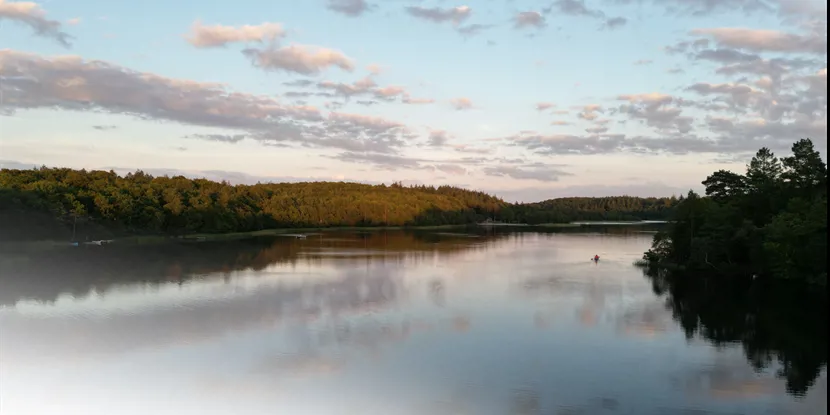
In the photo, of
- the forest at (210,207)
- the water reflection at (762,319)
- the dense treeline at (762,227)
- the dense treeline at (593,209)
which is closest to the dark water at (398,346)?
the water reflection at (762,319)

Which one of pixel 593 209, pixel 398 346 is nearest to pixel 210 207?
pixel 398 346

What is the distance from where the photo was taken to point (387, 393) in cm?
1388

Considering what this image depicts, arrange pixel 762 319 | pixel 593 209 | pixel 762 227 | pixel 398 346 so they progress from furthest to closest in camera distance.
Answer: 1. pixel 593 209
2. pixel 762 227
3. pixel 762 319
4. pixel 398 346

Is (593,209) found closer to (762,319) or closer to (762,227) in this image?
(762,227)

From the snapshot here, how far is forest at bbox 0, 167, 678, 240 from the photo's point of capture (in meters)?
54.3

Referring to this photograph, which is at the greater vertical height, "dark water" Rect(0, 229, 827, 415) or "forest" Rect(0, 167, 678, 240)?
"forest" Rect(0, 167, 678, 240)

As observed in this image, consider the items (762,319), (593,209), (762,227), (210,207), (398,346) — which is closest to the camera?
(398,346)

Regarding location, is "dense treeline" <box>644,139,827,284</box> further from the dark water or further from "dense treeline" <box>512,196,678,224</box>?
"dense treeline" <box>512,196,678,224</box>

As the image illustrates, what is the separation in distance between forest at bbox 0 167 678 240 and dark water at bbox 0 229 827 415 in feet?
Result: 73.5

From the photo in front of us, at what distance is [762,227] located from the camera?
1395 inches

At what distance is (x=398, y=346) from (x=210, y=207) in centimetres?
6080

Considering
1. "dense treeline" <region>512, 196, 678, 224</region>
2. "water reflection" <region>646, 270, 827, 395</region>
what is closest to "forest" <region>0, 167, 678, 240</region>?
"dense treeline" <region>512, 196, 678, 224</region>

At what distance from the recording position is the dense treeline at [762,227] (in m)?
29.1

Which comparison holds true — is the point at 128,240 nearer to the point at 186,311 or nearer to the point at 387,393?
the point at 186,311
